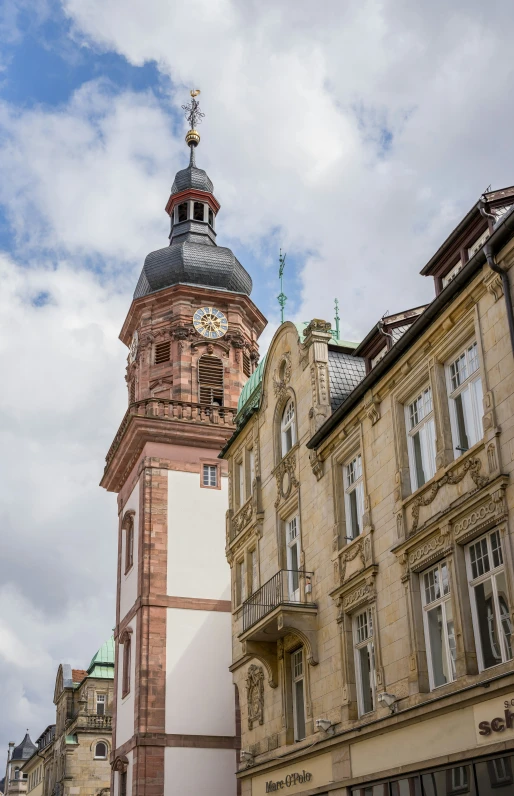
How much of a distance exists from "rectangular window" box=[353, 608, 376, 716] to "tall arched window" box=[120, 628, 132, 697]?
22109 mm

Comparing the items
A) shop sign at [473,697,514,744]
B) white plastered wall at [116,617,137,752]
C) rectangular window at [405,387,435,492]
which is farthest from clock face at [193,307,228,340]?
shop sign at [473,697,514,744]

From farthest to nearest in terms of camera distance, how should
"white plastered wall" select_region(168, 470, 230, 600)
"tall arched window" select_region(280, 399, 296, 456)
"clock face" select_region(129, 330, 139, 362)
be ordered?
"clock face" select_region(129, 330, 139, 362)
"white plastered wall" select_region(168, 470, 230, 600)
"tall arched window" select_region(280, 399, 296, 456)

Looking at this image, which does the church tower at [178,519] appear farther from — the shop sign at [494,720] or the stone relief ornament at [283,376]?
the shop sign at [494,720]

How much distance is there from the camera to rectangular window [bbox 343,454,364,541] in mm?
22016

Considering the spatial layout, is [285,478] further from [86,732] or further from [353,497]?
[86,732]

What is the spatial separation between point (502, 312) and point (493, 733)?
21.6 ft

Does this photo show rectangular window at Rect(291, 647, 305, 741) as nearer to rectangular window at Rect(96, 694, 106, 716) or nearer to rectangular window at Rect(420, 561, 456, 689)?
rectangular window at Rect(420, 561, 456, 689)

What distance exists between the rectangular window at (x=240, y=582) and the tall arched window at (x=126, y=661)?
1313 cm

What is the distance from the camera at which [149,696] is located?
3856 cm

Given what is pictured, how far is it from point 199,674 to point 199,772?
3.62 meters

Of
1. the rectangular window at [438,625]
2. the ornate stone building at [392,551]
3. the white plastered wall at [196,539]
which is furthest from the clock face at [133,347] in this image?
the rectangular window at [438,625]

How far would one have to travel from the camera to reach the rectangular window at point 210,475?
143ft

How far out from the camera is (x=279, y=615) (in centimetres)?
2330

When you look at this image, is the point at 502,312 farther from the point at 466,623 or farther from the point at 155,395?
the point at 155,395
